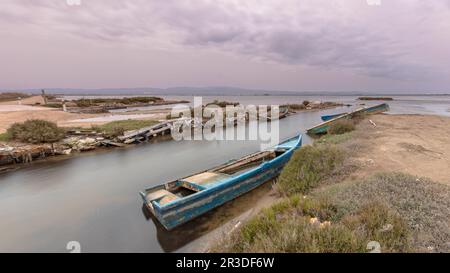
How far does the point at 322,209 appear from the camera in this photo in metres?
4.80

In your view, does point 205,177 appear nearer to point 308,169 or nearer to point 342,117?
point 308,169

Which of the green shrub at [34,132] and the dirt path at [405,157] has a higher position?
the green shrub at [34,132]

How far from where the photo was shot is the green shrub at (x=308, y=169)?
7747 millimetres

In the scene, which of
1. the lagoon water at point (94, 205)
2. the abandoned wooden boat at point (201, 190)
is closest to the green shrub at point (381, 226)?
the lagoon water at point (94, 205)

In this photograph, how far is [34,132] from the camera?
15.1 m

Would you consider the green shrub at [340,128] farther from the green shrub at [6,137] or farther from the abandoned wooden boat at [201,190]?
the green shrub at [6,137]

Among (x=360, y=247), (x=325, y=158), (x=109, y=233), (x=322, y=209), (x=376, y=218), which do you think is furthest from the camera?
(x=325, y=158)

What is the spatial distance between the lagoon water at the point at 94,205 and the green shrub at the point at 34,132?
286cm

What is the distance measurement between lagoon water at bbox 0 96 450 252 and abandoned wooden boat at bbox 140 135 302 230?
40cm

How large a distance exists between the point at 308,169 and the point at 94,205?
847cm

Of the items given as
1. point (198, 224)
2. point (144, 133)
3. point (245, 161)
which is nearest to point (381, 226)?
point (198, 224)
